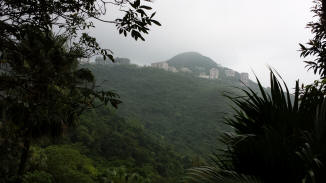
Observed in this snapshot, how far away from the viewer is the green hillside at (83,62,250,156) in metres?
55.4

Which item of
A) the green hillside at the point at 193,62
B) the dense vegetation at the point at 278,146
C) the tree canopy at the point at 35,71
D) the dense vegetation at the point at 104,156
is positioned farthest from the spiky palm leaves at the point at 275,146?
the green hillside at the point at 193,62

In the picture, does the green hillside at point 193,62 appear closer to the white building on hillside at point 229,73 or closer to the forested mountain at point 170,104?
the white building on hillside at point 229,73

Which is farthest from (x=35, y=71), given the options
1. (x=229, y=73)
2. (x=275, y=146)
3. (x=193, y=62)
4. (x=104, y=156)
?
(x=193, y=62)

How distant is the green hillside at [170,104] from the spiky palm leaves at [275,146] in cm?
4576

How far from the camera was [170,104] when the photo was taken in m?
75.8

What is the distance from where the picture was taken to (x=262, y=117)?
1496 millimetres

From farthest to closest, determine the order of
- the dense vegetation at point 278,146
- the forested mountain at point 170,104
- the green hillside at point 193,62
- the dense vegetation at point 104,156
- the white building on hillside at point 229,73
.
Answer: the green hillside at point 193,62 → the white building on hillside at point 229,73 → the forested mountain at point 170,104 → the dense vegetation at point 104,156 → the dense vegetation at point 278,146

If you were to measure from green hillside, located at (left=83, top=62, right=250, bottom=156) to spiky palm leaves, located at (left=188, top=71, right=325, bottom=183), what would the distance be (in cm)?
4576

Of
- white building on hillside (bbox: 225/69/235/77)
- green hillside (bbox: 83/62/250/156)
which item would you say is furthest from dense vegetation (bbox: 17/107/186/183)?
white building on hillside (bbox: 225/69/235/77)

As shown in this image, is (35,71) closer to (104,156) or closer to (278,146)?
(278,146)

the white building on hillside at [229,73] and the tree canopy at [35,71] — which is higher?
the white building on hillside at [229,73]

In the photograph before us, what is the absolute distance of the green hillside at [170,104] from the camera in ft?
182

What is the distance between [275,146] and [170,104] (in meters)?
74.8

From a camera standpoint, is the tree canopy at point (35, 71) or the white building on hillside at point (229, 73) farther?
the white building on hillside at point (229, 73)
